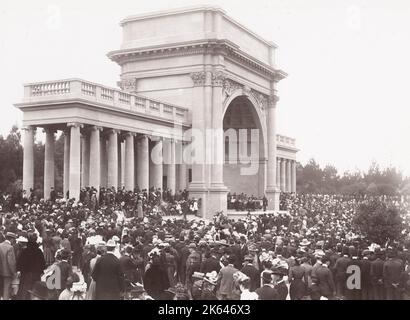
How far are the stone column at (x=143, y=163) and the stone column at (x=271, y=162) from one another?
66.3 ft

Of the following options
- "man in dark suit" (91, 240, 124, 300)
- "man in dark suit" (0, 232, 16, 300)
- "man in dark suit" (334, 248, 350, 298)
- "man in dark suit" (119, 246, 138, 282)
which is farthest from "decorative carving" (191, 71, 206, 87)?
"man in dark suit" (91, 240, 124, 300)

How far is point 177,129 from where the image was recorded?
4719cm

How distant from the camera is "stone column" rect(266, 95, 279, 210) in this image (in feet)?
196

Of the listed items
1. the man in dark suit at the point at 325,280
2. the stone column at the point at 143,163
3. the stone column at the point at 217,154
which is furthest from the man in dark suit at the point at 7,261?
the stone column at the point at 217,154

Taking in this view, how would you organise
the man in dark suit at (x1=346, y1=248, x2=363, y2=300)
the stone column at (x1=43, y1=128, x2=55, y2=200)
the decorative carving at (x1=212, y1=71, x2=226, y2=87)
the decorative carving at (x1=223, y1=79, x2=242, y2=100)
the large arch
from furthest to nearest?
the large arch
the decorative carving at (x1=223, y1=79, x2=242, y2=100)
the decorative carving at (x1=212, y1=71, x2=226, y2=87)
the stone column at (x1=43, y1=128, x2=55, y2=200)
the man in dark suit at (x1=346, y1=248, x2=363, y2=300)

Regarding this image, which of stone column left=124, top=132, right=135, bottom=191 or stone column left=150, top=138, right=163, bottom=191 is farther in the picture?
stone column left=150, top=138, right=163, bottom=191

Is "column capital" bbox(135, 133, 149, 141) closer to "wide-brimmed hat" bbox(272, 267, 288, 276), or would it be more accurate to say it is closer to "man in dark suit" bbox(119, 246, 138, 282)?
A: "man in dark suit" bbox(119, 246, 138, 282)

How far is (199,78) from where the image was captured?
48.4m

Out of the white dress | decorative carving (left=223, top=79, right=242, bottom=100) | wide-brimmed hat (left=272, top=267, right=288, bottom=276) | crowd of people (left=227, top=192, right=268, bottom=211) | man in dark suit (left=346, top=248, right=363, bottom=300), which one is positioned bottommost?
man in dark suit (left=346, top=248, right=363, bottom=300)

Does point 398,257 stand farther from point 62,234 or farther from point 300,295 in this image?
point 62,234

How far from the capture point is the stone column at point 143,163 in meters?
42.7

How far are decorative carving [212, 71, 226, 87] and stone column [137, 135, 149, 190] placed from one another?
30.1 ft
